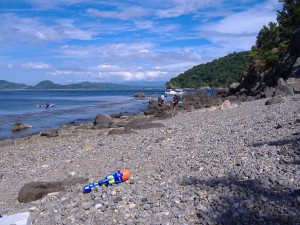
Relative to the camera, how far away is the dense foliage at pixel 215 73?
118750mm

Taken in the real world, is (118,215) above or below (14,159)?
above

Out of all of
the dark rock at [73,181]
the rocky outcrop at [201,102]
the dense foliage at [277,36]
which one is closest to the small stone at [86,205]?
the dark rock at [73,181]

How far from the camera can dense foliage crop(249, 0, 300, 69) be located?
121 feet

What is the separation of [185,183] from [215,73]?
133 metres

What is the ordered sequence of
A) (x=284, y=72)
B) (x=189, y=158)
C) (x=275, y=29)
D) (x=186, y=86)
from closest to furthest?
1. (x=189, y=158)
2. (x=284, y=72)
3. (x=275, y=29)
4. (x=186, y=86)

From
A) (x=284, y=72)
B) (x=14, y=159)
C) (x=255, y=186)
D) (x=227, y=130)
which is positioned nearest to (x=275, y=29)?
(x=284, y=72)

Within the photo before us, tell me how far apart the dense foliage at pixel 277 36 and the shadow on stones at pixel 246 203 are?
104ft

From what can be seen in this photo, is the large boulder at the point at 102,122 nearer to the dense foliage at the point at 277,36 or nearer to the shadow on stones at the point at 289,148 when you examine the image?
the shadow on stones at the point at 289,148

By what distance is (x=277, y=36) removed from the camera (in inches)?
1718

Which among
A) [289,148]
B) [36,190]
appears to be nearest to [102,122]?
[36,190]

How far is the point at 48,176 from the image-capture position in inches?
377

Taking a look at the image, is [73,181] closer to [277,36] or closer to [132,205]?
[132,205]

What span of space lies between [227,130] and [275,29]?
35754 mm

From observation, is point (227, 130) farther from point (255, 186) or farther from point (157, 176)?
point (255, 186)
